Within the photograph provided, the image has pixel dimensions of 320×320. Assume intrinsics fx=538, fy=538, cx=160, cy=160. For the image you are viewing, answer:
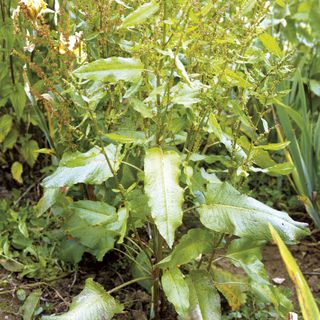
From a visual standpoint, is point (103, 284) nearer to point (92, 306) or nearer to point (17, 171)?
point (92, 306)

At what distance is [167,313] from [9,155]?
1.09 m

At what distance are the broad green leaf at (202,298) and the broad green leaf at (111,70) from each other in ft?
2.06

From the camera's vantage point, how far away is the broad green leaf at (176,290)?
1384 mm

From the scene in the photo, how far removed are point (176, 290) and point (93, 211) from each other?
1.11 ft

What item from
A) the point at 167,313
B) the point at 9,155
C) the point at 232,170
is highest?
the point at 232,170

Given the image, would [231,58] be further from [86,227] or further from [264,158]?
[86,227]

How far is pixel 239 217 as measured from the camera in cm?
142

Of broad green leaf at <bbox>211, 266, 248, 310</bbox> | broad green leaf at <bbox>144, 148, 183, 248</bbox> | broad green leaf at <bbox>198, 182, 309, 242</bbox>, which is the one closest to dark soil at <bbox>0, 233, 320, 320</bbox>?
broad green leaf at <bbox>211, 266, 248, 310</bbox>

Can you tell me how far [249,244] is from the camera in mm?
1639

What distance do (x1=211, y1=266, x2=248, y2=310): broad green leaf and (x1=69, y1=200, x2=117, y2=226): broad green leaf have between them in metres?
0.45

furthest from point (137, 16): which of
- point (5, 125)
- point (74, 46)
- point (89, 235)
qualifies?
point (5, 125)

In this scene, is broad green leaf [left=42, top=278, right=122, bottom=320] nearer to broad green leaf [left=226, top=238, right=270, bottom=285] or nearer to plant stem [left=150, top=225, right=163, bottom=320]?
plant stem [left=150, top=225, right=163, bottom=320]

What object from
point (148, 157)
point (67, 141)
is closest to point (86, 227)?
point (67, 141)

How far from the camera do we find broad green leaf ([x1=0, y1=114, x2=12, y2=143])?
86.9 inches
